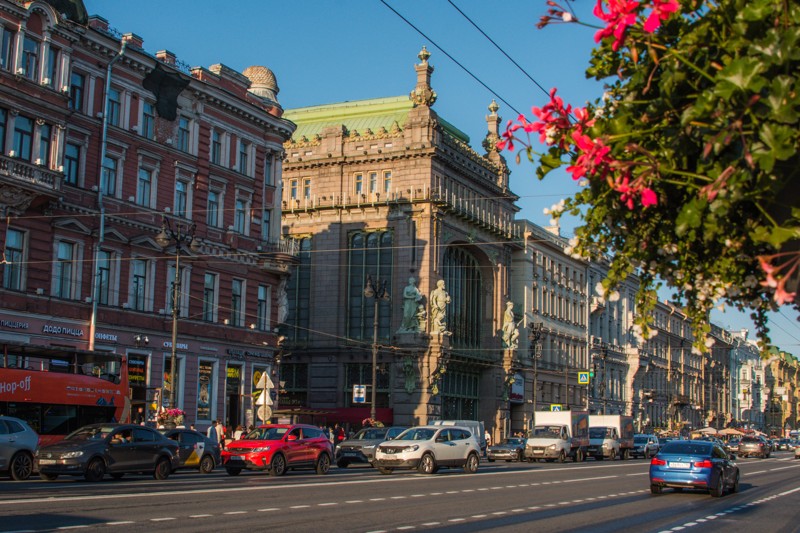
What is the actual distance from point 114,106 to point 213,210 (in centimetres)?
750

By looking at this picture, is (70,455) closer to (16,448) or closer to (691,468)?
(16,448)

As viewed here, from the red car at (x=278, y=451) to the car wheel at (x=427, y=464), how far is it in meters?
3.06

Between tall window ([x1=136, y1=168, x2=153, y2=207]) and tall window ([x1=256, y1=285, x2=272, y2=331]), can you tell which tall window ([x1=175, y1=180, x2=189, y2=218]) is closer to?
tall window ([x1=136, y1=168, x2=153, y2=207])

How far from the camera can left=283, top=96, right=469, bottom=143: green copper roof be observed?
70.8 meters

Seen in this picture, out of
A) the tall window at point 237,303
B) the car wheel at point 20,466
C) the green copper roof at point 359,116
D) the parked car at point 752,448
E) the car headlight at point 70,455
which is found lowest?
the parked car at point 752,448

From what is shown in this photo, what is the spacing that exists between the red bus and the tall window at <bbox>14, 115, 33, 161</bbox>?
7.90 metres

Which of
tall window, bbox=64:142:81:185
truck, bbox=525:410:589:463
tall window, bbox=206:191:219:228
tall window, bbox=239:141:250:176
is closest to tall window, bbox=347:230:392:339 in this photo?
truck, bbox=525:410:589:463

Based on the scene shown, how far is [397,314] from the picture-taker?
2537 inches

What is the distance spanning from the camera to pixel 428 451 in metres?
32.8

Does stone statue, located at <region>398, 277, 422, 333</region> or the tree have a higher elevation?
stone statue, located at <region>398, 277, 422, 333</region>

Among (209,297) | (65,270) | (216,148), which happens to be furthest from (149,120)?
(209,297)

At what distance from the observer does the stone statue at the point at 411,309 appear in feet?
206

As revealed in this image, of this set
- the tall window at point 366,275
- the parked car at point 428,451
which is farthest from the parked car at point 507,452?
the parked car at point 428,451

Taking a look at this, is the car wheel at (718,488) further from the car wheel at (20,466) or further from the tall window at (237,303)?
the tall window at (237,303)
